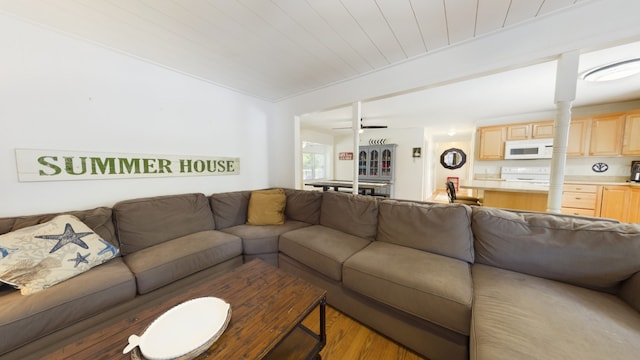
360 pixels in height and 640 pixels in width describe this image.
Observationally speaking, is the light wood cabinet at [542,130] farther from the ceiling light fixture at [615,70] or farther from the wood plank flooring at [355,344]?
the wood plank flooring at [355,344]

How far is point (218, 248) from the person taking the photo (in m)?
1.87

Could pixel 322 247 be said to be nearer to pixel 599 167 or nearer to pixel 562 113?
pixel 562 113

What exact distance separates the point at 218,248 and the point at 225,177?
1.24m

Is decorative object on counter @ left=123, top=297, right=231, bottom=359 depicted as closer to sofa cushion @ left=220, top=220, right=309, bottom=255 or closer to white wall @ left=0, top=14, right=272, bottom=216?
sofa cushion @ left=220, top=220, right=309, bottom=255

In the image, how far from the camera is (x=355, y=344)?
1.40 m

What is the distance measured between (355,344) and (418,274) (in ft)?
2.18

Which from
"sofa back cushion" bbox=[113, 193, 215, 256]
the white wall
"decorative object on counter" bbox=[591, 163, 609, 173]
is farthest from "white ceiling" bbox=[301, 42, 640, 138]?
"sofa back cushion" bbox=[113, 193, 215, 256]

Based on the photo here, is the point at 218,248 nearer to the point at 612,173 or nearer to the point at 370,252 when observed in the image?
the point at 370,252

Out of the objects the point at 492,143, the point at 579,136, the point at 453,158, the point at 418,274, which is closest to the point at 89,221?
the point at 418,274

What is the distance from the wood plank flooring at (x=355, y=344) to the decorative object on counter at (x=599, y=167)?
16.2 ft

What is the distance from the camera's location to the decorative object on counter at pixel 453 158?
8500 millimetres

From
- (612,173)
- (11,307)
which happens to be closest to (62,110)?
(11,307)

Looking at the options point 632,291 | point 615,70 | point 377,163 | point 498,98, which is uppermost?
point 498,98

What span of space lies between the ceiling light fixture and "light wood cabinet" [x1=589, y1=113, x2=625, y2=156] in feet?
6.82
